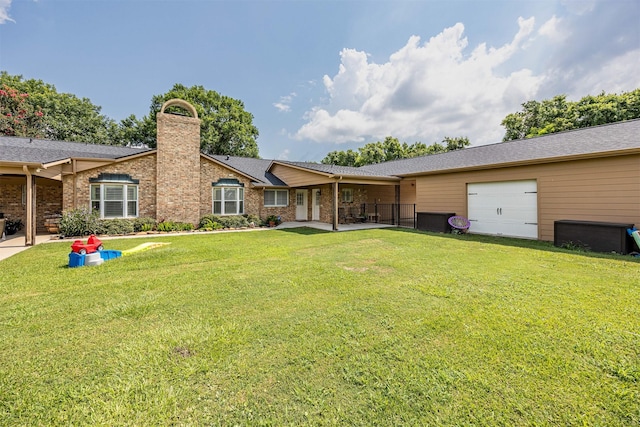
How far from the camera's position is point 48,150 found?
12242 mm

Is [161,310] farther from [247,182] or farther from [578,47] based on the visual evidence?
[578,47]

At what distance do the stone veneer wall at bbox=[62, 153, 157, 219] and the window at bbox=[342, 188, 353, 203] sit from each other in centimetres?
1017

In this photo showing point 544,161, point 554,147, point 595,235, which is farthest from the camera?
point 554,147

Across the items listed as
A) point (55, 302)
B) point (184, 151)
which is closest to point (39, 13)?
point (184, 151)

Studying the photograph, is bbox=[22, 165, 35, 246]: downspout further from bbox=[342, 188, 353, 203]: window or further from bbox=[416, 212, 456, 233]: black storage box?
bbox=[416, 212, 456, 233]: black storage box

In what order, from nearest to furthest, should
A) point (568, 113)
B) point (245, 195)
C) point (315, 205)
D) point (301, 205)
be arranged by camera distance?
point (245, 195), point (315, 205), point (301, 205), point (568, 113)

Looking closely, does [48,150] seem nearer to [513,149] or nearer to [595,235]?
[513,149]

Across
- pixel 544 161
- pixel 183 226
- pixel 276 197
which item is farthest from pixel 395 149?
pixel 183 226

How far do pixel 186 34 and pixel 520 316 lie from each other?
61.2 ft

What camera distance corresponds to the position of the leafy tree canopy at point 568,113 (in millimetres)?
20391

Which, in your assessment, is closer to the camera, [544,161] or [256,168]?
[544,161]

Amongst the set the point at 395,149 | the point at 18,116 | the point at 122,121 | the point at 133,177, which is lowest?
the point at 133,177

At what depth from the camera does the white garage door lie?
9.70 metres

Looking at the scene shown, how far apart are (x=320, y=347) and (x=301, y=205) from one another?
14865 millimetres
